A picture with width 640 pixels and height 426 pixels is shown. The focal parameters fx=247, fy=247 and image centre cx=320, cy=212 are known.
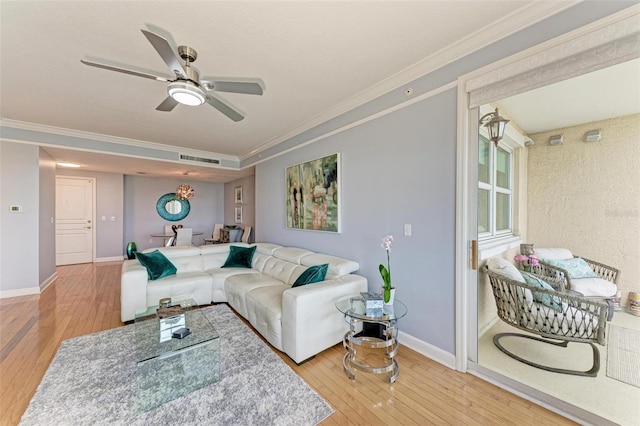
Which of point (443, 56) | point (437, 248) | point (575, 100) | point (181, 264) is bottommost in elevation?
point (181, 264)

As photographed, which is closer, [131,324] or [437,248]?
[437,248]

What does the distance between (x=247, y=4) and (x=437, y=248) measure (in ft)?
7.52

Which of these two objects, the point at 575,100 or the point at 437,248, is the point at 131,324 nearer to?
the point at 437,248

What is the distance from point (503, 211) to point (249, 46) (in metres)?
2.44

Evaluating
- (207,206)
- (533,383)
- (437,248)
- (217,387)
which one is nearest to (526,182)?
(437,248)

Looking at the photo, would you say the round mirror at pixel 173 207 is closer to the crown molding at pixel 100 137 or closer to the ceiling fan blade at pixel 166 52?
the crown molding at pixel 100 137

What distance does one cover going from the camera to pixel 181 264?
143 inches


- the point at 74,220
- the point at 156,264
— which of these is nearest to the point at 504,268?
the point at 156,264

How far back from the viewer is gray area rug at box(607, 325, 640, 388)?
1510 mm

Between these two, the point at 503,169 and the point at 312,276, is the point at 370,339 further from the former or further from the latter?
the point at 503,169

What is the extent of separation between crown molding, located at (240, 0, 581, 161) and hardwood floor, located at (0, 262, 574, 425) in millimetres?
2537

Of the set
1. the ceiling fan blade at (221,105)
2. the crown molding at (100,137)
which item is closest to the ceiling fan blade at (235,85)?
the ceiling fan blade at (221,105)

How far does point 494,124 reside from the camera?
6.53 ft

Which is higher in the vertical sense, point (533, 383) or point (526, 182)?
point (526, 182)
